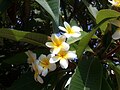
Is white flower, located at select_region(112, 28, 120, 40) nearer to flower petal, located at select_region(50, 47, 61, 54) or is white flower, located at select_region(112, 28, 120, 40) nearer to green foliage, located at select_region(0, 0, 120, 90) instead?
green foliage, located at select_region(0, 0, 120, 90)

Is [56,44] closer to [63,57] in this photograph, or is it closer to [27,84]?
[63,57]

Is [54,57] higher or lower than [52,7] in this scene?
lower

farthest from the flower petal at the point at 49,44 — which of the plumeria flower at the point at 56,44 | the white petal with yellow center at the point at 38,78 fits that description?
the white petal with yellow center at the point at 38,78

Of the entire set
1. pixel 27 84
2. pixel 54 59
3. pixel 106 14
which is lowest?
pixel 27 84

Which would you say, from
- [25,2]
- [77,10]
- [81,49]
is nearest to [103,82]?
[81,49]

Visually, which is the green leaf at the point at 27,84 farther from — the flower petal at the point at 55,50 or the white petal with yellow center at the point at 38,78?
the flower petal at the point at 55,50

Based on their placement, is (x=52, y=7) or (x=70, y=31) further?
(x=70, y=31)

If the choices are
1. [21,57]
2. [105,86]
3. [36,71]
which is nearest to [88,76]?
[105,86]
